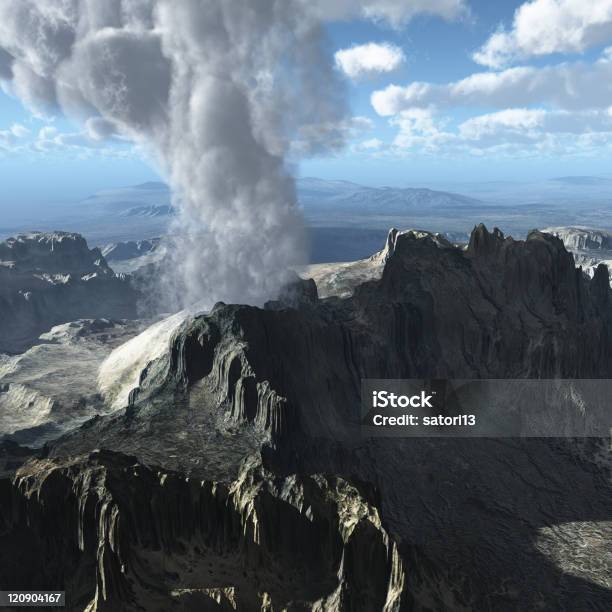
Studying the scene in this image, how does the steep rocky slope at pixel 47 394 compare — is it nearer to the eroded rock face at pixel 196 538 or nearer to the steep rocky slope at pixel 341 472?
the steep rocky slope at pixel 341 472

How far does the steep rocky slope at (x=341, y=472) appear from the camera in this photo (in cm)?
5694

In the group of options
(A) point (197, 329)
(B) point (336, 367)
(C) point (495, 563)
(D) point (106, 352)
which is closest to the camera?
(C) point (495, 563)

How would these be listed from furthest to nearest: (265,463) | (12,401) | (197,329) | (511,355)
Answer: (12,401)
(511,355)
(197,329)
(265,463)

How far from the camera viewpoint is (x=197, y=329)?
338 feet

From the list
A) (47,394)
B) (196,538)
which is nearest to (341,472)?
(196,538)

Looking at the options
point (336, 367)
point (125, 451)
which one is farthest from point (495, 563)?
point (125, 451)

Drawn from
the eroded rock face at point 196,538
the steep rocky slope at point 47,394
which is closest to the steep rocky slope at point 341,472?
the eroded rock face at point 196,538

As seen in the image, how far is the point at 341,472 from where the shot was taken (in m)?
92.2

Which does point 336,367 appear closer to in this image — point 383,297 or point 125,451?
point 383,297

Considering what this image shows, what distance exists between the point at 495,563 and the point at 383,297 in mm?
62275

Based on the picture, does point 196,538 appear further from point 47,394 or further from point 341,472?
point 47,394

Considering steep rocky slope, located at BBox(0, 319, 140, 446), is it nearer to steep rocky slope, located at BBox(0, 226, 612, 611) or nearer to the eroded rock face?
steep rocky slope, located at BBox(0, 226, 612, 611)

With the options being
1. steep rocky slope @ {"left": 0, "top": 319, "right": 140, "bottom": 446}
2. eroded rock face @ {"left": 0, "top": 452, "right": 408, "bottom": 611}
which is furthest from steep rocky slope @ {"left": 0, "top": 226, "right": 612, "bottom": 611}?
steep rocky slope @ {"left": 0, "top": 319, "right": 140, "bottom": 446}

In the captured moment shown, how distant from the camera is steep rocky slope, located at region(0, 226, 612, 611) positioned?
56938 mm
